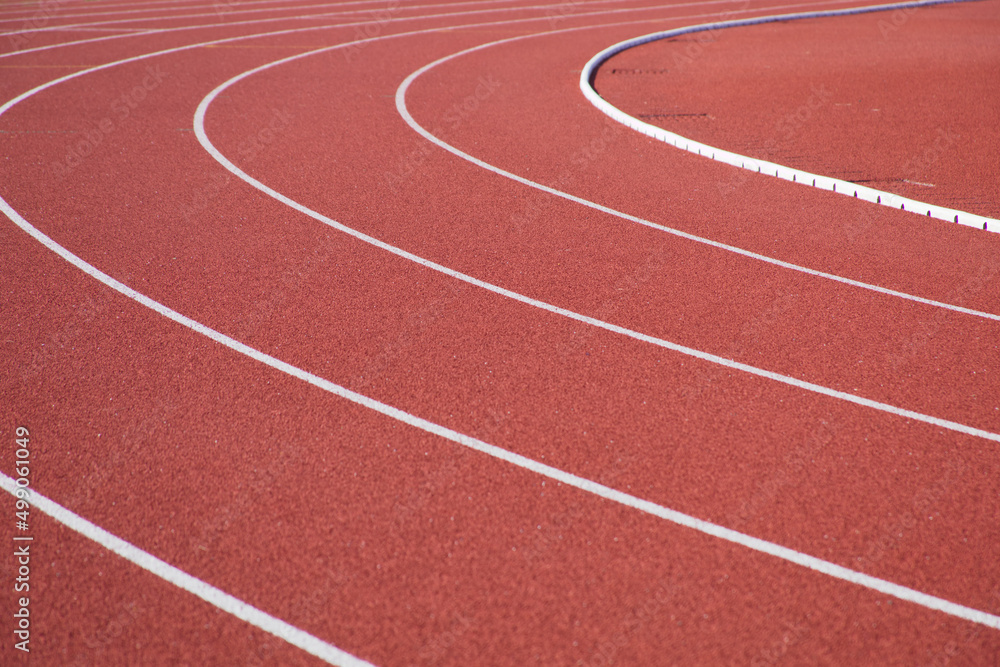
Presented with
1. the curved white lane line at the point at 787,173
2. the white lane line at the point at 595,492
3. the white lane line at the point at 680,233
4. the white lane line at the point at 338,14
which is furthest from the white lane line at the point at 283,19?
the white lane line at the point at 595,492

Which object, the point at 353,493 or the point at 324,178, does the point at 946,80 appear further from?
the point at 353,493

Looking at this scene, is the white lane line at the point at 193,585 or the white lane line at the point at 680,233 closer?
the white lane line at the point at 193,585

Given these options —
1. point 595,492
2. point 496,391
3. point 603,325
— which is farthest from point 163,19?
point 595,492

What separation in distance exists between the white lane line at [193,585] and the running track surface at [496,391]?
0.09 ft

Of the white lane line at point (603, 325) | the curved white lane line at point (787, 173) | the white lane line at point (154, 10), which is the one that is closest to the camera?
the white lane line at point (603, 325)

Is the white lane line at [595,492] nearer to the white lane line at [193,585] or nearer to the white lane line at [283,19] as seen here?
the white lane line at [193,585]

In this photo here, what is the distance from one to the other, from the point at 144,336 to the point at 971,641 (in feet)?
15.4

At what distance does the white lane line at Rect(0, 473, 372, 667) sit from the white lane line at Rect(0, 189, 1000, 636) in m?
0.03

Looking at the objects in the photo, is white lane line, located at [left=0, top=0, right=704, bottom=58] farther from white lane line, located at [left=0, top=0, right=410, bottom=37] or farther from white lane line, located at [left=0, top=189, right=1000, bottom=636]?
white lane line, located at [left=0, top=189, right=1000, bottom=636]

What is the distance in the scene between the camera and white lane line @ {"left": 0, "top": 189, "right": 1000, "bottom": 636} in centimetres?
316

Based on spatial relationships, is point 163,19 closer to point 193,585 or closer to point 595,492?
point 193,585

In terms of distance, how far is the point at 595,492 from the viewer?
12.1ft

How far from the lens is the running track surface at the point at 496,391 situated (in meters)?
3.11

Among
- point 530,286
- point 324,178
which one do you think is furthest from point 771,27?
point 530,286
